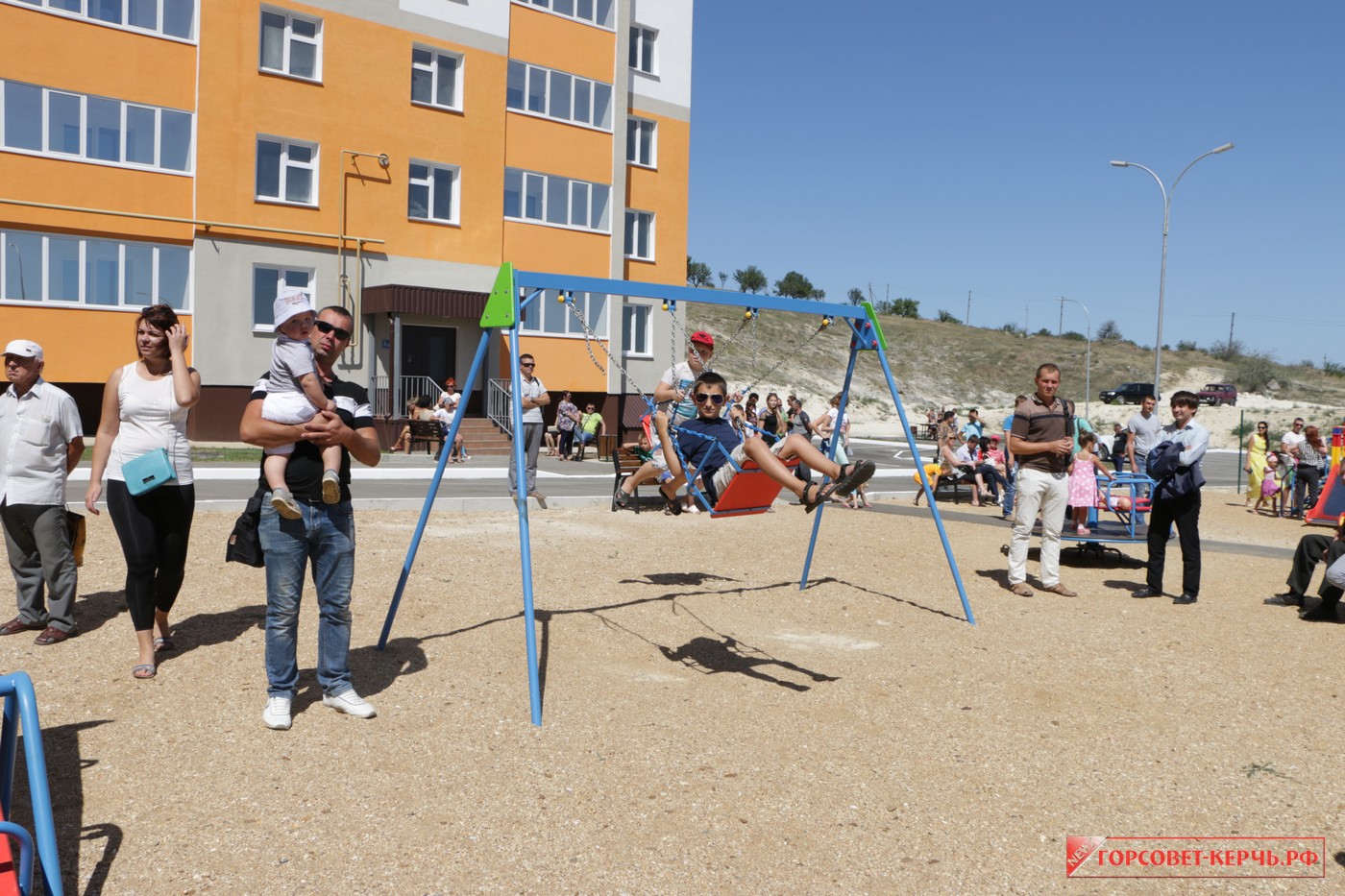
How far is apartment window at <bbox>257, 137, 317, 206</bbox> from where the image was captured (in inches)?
918

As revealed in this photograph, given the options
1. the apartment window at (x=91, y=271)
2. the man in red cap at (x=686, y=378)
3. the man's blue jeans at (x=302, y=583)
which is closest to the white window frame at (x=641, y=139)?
the apartment window at (x=91, y=271)

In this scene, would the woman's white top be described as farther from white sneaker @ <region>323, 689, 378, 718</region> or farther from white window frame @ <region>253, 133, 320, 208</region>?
white window frame @ <region>253, 133, 320, 208</region>

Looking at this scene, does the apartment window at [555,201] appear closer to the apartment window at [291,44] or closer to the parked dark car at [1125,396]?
the apartment window at [291,44]

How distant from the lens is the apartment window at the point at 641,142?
29703 millimetres

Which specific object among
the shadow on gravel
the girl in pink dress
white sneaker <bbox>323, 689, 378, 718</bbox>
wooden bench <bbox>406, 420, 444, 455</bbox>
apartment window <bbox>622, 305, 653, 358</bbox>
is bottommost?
the shadow on gravel

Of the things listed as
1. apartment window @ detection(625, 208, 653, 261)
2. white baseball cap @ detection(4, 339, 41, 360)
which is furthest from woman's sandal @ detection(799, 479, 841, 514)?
apartment window @ detection(625, 208, 653, 261)

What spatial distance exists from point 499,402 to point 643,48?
449 inches

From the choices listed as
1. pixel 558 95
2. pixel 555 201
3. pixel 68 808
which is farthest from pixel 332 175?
pixel 68 808

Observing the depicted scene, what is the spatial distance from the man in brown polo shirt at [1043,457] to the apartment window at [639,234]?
21540mm

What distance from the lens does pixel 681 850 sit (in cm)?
399

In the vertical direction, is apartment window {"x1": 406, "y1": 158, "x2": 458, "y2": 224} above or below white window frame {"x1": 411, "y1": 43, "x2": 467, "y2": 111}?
below

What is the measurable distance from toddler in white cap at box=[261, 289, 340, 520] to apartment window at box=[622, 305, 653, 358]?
24.3 m

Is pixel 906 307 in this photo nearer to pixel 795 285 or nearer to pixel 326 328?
pixel 795 285

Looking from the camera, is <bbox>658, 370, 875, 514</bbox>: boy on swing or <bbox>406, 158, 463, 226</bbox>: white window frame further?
<bbox>406, 158, 463, 226</bbox>: white window frame
